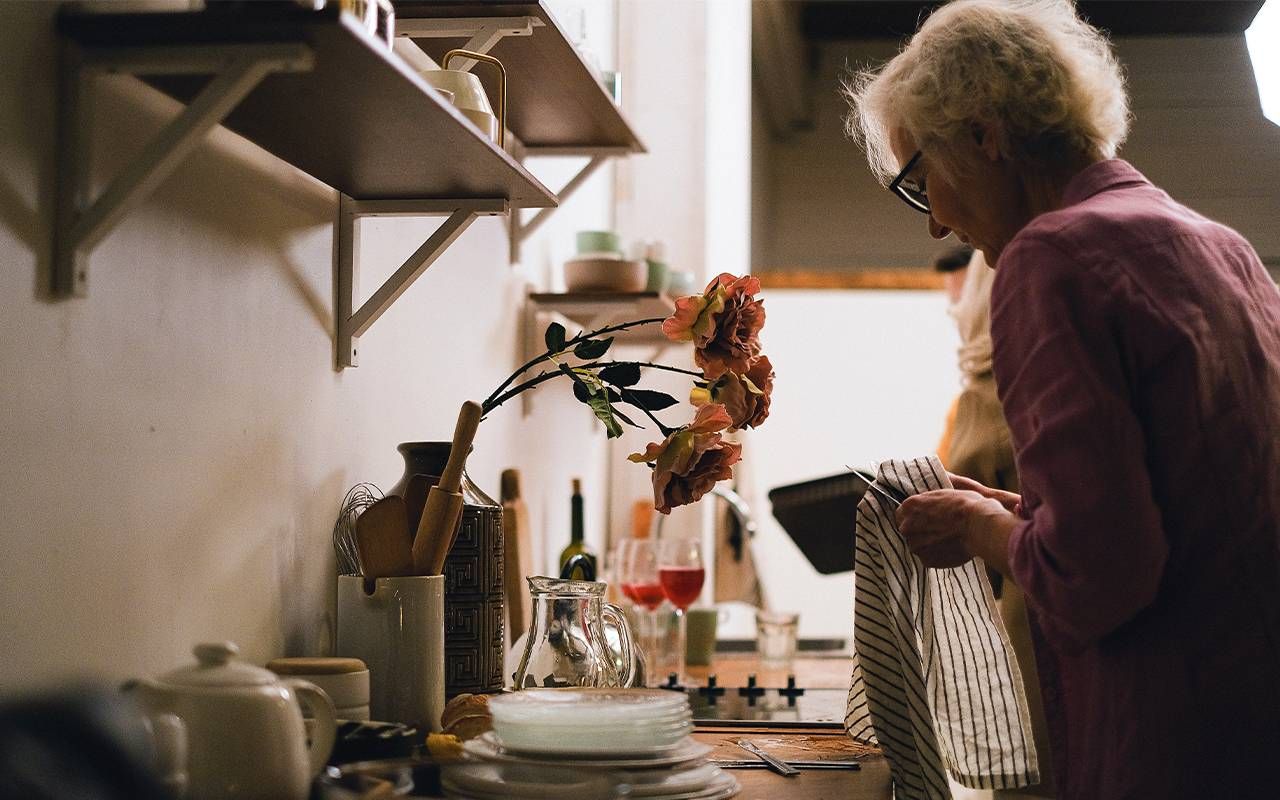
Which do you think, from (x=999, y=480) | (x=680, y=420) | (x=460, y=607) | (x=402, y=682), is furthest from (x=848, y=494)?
(x=402, y=682)

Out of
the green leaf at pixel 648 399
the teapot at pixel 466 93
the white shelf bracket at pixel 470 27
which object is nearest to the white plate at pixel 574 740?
the green leaf at pixel 648 399

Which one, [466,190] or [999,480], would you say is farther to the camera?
[999,480]

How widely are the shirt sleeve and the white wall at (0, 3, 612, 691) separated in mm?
717

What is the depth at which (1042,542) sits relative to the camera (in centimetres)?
117

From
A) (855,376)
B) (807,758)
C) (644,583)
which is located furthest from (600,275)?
(855,376)

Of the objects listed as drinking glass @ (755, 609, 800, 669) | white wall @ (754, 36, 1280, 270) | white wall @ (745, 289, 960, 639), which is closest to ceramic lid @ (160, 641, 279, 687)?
drinking glass @ (755, 609, 800, 669)

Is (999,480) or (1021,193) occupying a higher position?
(1021,193)

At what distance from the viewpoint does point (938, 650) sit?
59.7 inches

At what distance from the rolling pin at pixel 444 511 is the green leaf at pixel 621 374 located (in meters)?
0.18

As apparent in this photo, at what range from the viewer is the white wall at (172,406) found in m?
0.91

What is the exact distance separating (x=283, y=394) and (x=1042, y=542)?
29.6 inches

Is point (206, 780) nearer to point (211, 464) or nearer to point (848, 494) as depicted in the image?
point (211, 464)

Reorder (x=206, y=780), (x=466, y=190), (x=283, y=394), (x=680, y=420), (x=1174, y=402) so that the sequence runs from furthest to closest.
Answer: (x=680, y=420) → (x=466, y=190) → (x=283, y=394) → (x=1174, y=402) → (x=206, y=780)

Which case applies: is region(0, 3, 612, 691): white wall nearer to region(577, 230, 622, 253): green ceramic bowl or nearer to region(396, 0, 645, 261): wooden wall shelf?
region(396, 0, 645, 261): wooden wall shelf
